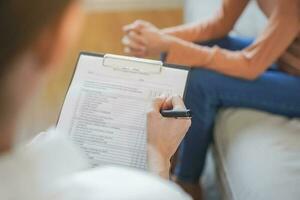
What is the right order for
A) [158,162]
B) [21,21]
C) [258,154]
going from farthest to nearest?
1. [258,154]
2. [158,162]
3. [21,21]

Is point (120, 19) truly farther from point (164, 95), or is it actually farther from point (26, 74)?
point (26, 74)

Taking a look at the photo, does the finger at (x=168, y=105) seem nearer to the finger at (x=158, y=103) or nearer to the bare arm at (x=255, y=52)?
the finger at (x=158, y=103)

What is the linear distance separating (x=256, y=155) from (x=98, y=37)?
140 cm

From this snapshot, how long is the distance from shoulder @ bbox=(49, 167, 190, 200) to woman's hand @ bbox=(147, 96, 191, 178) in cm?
39

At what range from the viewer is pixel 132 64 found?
3.71ft

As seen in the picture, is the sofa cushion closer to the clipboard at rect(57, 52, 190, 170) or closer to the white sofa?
the white sofa

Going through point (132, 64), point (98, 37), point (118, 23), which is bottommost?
point (132, 64)

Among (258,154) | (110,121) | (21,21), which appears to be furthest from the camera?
(258,154)

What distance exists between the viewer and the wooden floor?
2.08 m

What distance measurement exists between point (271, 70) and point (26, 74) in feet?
3.73

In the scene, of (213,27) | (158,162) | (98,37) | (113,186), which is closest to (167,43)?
(213,27)

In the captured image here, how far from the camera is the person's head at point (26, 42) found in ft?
1.38

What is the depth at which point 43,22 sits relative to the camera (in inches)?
16.9

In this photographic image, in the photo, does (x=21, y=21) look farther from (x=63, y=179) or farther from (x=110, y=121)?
(x=110, y=121)
